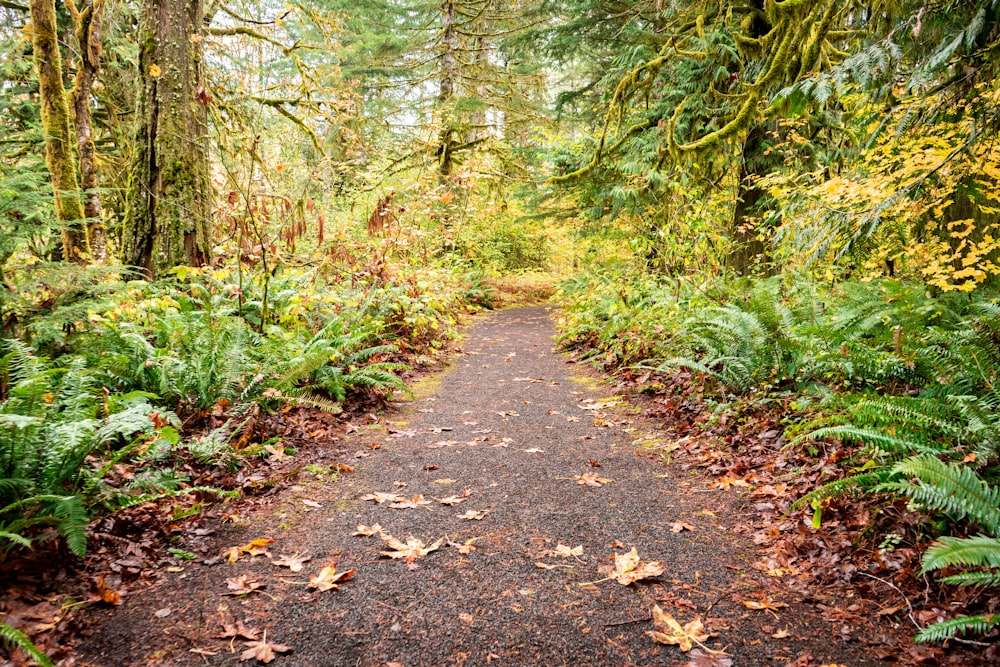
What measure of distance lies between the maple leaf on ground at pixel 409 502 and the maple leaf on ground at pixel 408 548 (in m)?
0.40

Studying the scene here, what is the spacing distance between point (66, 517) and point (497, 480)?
259 centimetres

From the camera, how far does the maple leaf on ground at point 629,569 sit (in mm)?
2789

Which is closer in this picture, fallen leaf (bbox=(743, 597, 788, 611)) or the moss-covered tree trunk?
fallen leaf (bbox=(743, 597, 788, 611))

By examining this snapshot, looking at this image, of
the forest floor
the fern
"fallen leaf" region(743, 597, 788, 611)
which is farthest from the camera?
"fallen leaf" region(743, 597, 788, 611)

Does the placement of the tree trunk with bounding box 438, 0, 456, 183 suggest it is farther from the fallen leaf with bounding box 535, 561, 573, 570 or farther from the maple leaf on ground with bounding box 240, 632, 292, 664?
the maple leaf on ground with bounding box 240, 632, 292, 664

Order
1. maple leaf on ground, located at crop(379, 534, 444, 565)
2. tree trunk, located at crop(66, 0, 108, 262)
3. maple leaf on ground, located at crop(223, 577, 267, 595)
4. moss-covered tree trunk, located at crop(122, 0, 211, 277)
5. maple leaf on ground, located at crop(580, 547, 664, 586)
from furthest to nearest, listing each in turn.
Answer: tree trunk, located at crop(66, 0, 108, 262)
moss-covered tree trunk, located at crop(122, 0, 211, 277)
maple leaf on ground, located at crop(379, 534, 444, 565)
maple leaf on ground, located at crop(580, 547, 664, 586)
maple leaf on ground, located at crop(223, 577, 267, 595)

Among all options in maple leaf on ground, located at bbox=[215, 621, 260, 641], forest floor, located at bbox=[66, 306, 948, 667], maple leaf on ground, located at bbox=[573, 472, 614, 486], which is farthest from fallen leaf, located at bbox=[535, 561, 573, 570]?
maple leaf on ground, located at bbox=[215, 621, 260, 641]

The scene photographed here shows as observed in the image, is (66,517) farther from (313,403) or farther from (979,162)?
(979,162)

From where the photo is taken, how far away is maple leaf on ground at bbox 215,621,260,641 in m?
2.34

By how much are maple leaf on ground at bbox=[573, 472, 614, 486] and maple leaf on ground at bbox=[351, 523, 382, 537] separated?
60.4 inches

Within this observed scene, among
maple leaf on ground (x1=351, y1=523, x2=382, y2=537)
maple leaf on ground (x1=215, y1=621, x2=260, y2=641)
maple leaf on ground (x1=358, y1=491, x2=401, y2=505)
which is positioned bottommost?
maple leaf on ground (x1=358, y1=491, x2=401, y2=505)

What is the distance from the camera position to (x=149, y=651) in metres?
2.23

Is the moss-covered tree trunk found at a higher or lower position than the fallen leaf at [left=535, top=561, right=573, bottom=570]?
higher

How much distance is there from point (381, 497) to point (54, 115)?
589 centimetres
